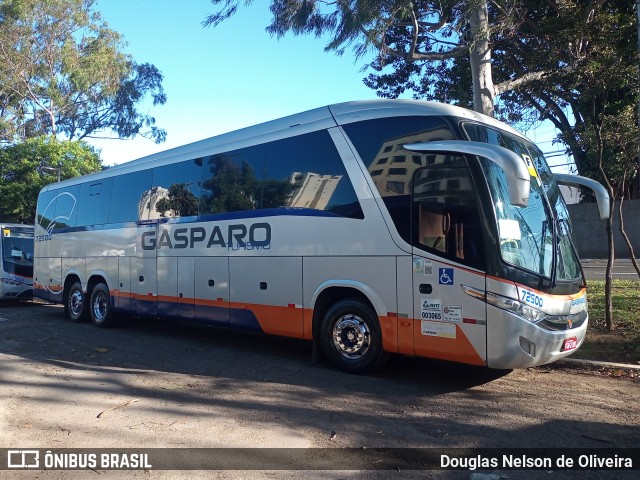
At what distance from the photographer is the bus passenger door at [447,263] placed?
6.10m

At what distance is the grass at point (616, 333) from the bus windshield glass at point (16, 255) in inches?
641

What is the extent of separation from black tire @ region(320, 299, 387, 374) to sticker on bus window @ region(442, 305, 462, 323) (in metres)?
1.00

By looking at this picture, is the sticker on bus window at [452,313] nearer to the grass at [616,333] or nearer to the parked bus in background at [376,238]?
the parked bus in background at [376,238]

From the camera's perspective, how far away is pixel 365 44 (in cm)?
1180

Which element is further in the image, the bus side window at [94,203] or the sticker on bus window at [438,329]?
the bus side window at [94,203]

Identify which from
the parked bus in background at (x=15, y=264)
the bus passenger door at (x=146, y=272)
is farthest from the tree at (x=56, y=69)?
the bus passenger door at (x=146, y=272)

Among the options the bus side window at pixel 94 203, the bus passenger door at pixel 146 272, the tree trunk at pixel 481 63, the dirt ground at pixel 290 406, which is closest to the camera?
the dirt ground at pixel 290 406

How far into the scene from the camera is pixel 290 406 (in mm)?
5965

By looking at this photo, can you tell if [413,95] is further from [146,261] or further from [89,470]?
[89,470]

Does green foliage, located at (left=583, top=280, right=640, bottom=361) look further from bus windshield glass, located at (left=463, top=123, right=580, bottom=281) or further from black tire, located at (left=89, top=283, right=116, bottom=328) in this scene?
black tire, located at (left=89, top=283, right=116, bottom=328)

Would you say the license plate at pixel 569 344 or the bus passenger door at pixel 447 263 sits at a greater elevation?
the bus passenger door at pixel 447 263

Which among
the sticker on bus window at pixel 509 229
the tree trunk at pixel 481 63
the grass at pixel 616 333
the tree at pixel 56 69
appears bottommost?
the grass at pixel 616 333

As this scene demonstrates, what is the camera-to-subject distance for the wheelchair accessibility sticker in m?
6.27

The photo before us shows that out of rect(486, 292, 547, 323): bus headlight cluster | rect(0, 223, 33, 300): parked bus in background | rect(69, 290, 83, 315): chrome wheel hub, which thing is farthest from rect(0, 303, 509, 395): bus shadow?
rect(0, 223, 33, 300): parked bus in background
